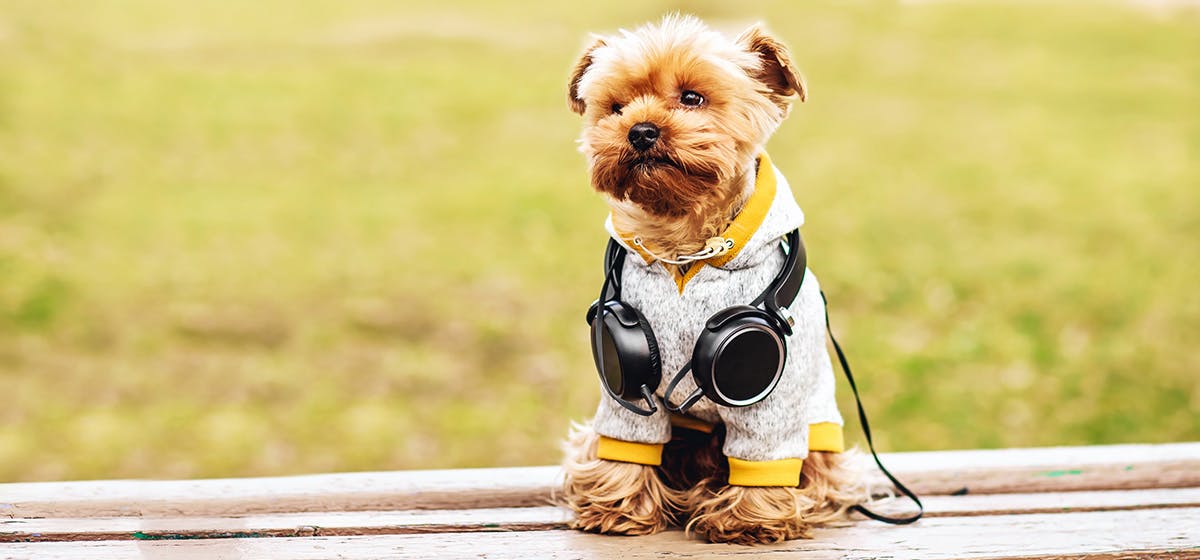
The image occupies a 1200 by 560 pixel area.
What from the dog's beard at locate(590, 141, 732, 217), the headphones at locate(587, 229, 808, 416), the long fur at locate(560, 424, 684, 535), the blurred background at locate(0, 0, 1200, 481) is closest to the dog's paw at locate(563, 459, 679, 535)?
the long fur at locate(560, 424, 684, 535)

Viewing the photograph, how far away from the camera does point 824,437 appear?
1.95m

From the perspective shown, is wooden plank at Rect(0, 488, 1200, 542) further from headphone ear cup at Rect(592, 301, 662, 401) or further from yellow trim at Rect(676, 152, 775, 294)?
yellow trim at Rect(676, 152, 775, 294)

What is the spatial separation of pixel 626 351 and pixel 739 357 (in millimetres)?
183

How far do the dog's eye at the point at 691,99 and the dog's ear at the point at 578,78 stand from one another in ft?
0.67

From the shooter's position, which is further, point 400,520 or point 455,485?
point 455,485

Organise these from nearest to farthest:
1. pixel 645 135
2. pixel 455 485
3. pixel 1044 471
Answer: pixel 645 135
pixel 455 485
pixel 1044 471

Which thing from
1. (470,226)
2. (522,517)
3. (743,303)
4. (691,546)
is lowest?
(691,546)

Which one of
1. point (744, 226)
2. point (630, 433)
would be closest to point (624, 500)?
point (630, 433)

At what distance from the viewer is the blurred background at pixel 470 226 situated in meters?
3.84

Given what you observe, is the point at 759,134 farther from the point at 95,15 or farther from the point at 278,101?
the point at 95,15

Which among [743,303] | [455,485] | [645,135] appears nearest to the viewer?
[645,135]

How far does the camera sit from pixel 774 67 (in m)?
1.82

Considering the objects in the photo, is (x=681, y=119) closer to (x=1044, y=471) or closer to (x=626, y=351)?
(x=626, y=351)

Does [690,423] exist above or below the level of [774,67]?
below
